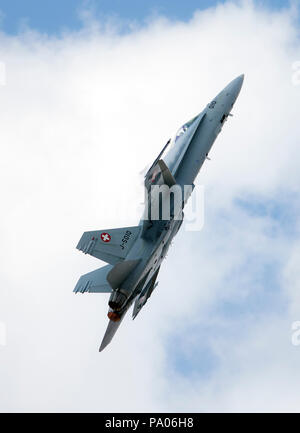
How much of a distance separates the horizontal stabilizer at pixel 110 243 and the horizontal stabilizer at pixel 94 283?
2.91ft

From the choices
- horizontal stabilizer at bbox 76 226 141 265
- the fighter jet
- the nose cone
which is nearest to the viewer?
the fighter jet

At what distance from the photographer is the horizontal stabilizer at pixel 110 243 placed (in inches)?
853

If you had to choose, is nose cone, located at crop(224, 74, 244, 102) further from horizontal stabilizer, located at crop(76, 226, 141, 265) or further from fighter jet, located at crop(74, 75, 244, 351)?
horizontal stabilizer, located at crop(76, 226, 141, 265)

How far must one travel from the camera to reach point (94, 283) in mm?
21953

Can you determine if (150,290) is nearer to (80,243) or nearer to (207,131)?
(80,243)

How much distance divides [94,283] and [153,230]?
341cm

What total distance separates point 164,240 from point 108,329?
437 centimetres

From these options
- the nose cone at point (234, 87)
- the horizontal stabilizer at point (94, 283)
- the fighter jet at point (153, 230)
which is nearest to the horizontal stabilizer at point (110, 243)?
the fighter jet at point (153, 230)

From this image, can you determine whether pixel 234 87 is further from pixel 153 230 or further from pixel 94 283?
pixel 94 283

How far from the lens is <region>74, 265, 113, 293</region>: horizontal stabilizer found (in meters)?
21.7

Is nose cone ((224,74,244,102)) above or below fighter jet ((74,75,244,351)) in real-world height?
above

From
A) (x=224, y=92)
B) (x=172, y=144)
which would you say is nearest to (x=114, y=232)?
(x=172, y=144)

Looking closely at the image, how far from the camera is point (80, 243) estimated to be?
72.0 feet

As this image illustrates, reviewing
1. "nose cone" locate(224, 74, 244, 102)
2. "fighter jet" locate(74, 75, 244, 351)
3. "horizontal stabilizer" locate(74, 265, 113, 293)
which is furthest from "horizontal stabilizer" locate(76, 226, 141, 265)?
"nose cone" locate(224, 74, 244, 102)
